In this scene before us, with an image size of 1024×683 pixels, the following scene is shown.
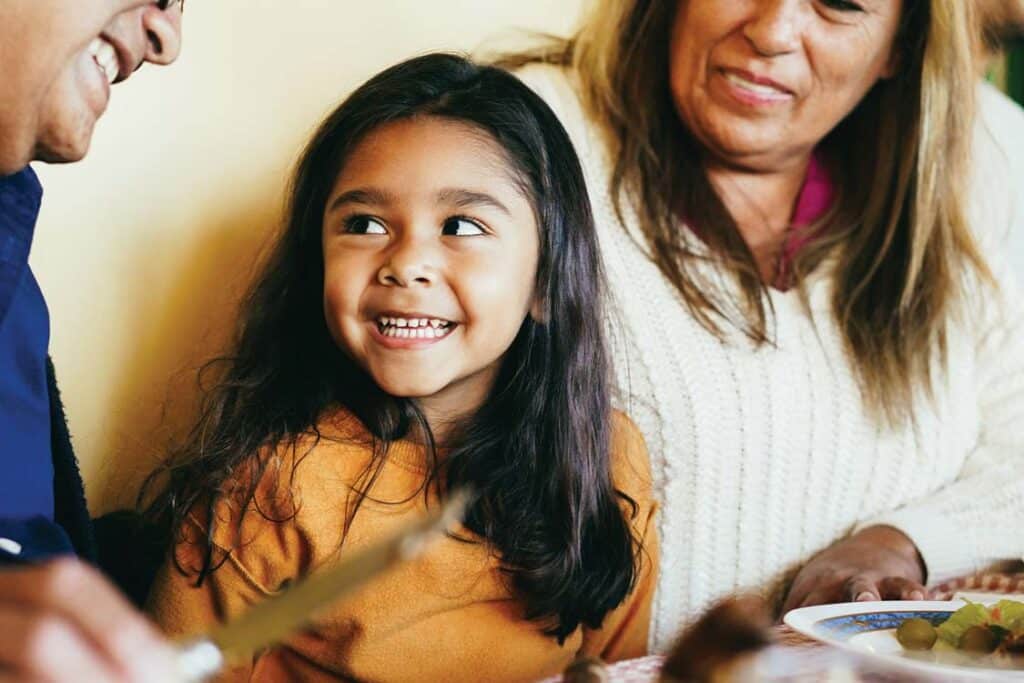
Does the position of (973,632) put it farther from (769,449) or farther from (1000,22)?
(1000,22)

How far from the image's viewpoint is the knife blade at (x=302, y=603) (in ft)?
1.60

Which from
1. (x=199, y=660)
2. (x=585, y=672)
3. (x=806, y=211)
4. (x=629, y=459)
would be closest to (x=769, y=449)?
(x=629, y=459)

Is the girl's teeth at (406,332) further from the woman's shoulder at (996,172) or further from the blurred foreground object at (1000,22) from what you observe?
the blurred foreground object at (1000,22)

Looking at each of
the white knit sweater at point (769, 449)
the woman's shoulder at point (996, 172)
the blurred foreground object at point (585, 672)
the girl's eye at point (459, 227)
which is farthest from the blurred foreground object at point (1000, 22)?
the blurred foreground object at point (585, 672)

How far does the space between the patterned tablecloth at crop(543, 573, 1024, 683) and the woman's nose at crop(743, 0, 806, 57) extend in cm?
67

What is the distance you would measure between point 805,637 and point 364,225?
59 centimetres

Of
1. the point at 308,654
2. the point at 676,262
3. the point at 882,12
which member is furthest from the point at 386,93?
the point at 882,12

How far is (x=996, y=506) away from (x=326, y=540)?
2.87 ft

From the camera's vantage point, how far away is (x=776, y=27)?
1.54 metres

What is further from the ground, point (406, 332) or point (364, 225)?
point (364, 225)

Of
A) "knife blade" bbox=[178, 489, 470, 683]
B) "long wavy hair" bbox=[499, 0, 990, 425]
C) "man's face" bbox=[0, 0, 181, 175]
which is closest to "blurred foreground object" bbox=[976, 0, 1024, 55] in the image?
"long wavy hair" bbox=[499, 0, 990, 425]

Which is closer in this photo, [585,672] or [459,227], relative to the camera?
[585,672]

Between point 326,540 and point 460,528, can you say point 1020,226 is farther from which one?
point 326,540

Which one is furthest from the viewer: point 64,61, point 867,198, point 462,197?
point 867,198
